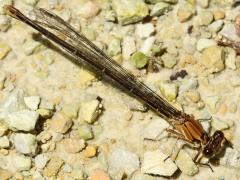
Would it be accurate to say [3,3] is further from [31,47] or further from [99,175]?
[99,175]

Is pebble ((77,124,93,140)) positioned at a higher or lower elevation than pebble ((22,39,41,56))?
lower

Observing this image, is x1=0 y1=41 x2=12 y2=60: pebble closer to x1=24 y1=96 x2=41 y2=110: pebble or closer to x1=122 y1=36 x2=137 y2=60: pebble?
x1=24 y1=96 x2=41 y2=110: pebble

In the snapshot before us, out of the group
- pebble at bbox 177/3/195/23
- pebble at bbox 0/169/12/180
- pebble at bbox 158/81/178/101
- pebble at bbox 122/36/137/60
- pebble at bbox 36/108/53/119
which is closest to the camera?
pebble at bbox 0/169/12/180

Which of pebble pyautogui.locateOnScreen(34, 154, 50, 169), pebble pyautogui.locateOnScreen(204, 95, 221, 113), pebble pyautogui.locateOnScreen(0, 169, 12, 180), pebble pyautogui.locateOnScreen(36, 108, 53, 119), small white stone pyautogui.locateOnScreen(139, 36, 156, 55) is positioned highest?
small white stone pyautogui.locateOnScreen(139, 36, 156, 55)

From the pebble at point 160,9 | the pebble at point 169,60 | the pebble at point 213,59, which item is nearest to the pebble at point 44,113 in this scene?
the pebble at point 169,60

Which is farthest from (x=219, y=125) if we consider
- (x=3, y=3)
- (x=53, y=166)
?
(x=3, y=3)

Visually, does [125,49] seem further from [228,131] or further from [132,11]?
[228,131]

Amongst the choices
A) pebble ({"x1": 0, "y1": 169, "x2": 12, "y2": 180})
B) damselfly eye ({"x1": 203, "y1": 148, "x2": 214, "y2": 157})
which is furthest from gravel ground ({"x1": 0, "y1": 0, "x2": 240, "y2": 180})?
damselfly eye ({"x1": 203, "y1": 148, "x2": 214, "y2": 157})

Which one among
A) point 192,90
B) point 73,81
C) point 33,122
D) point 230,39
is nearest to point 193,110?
point 192,90
